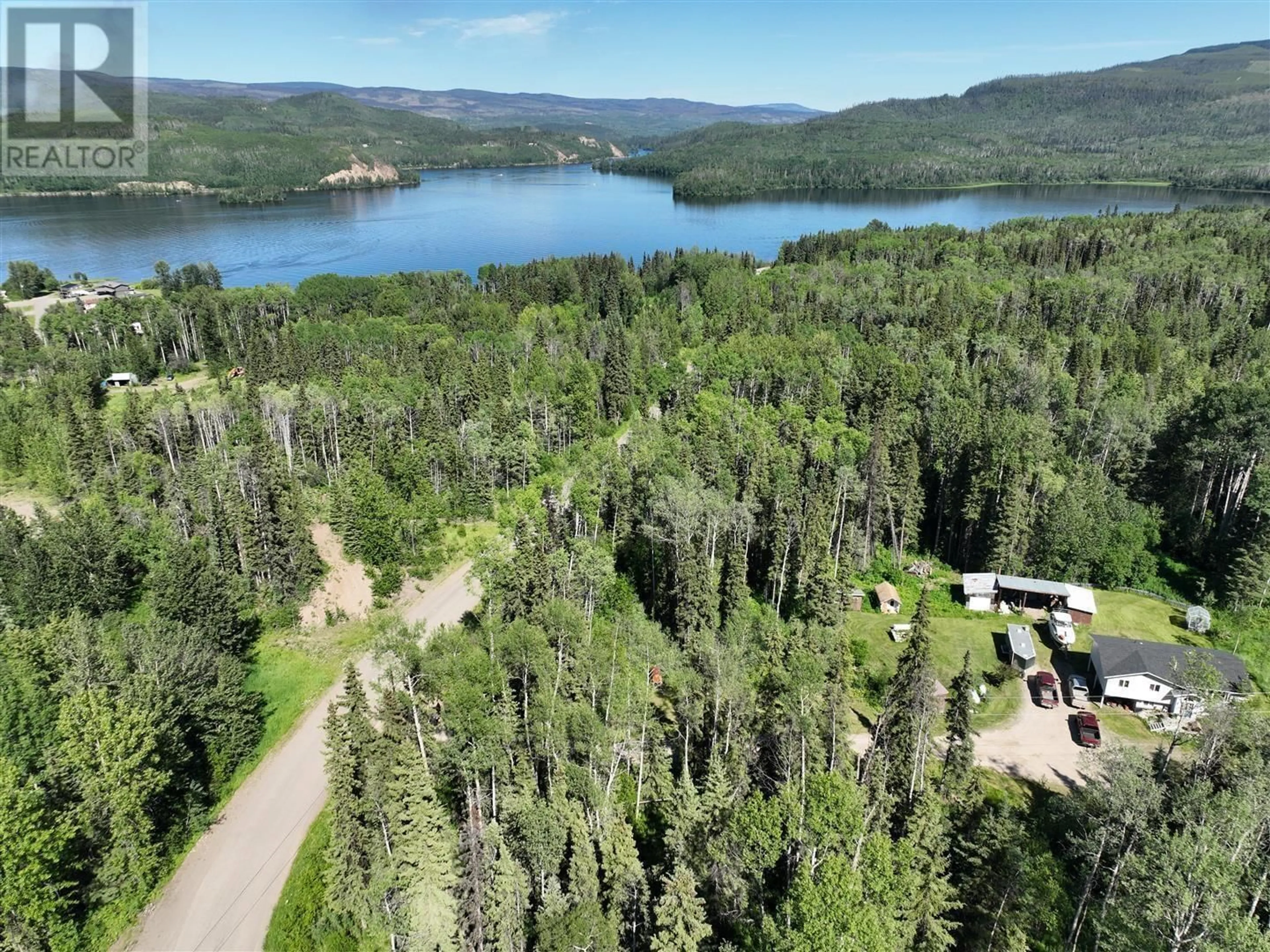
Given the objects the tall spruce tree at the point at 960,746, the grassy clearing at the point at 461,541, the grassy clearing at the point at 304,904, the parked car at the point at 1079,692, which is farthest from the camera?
the grassy clearing at the point at 461,541

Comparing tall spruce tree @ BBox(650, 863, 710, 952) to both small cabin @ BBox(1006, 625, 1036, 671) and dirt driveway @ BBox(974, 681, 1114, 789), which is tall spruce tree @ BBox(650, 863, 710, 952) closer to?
dirt driveway @ BBox(974, 681, 1114, 789)

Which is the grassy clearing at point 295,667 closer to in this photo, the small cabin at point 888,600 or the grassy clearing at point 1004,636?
the grassy clearing at point 1004,636

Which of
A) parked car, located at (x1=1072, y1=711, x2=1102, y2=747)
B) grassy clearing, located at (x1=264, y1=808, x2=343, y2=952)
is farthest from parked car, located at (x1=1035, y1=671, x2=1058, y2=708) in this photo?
grassy clearing, located at (x1=264, y1=808, x2=343, y2=952)

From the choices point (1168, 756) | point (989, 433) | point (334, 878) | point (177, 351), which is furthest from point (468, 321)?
point (1168, 756)

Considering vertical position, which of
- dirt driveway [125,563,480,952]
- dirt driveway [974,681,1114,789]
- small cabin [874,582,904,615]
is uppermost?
small cabin [874,582,904,615]

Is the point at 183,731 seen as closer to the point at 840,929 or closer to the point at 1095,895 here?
the point at 840,929

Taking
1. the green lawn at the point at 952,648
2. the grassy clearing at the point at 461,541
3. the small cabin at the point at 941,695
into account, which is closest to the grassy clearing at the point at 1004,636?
the green lawn at the point at 952,648
